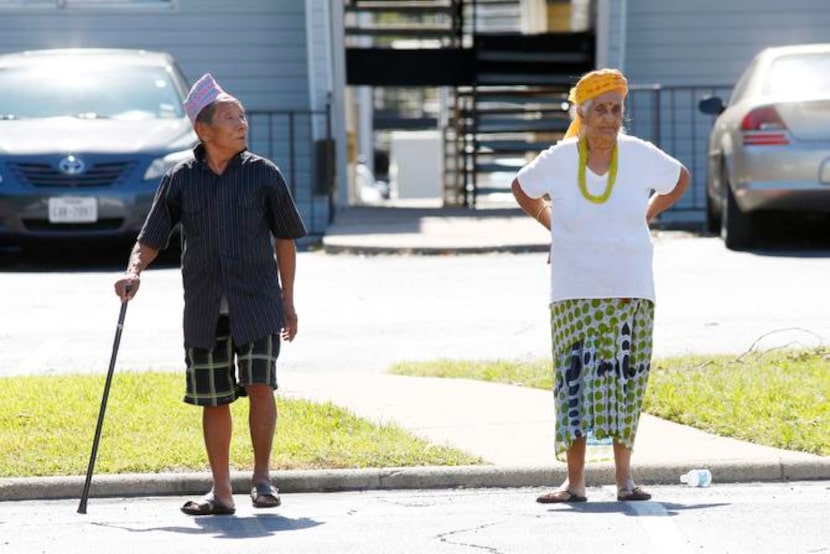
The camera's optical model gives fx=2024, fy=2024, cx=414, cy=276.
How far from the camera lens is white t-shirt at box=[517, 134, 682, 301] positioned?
24.7 feet

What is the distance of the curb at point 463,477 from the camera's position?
26.5 feet

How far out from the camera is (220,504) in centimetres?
755

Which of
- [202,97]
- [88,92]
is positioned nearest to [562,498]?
[202,97]

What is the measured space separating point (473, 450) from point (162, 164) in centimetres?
830

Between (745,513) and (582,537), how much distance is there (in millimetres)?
795

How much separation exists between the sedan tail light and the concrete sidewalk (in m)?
6.22

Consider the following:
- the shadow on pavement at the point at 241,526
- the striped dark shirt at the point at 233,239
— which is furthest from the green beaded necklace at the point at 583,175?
the shadow on pavement at the point at 241,526

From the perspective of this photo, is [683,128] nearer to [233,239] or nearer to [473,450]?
[473,450]

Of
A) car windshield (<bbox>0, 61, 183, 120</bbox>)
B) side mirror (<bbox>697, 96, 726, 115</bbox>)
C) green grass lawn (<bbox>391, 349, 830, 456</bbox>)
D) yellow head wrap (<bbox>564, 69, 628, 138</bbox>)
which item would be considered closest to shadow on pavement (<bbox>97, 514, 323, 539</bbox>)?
yellow head wrap (<bbox>564, 69, 628, 138</bbox>)

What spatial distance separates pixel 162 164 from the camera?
53.8 ft

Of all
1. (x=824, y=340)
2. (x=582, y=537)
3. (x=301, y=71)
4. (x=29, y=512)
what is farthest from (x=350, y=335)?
(x=301, y=71)

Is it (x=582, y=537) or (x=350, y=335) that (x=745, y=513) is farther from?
(x=350, y=335)

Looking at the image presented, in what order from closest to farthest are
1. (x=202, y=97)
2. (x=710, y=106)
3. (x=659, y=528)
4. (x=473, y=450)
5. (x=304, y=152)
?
(x=659, y=528)
(x=202, y=97)
(x=473, y=450)
(x=710, y=106)
(x=304, y=152)

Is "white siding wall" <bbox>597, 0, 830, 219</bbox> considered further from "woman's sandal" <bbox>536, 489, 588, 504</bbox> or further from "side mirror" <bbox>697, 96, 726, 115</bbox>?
"woman's sandal" <bbox>536, 489, 588, 504</bbox>
